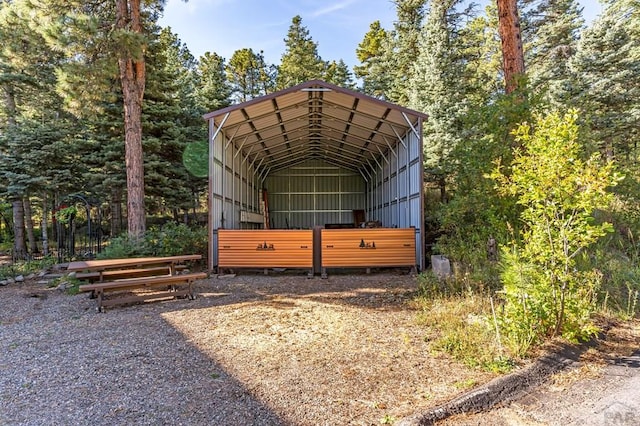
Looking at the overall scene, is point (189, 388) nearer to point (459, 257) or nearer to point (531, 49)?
point (459, 257)

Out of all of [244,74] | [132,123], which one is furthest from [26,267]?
[244,74]

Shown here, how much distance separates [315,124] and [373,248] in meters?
5.84

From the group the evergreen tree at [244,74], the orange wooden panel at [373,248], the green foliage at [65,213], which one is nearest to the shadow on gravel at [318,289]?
the orange wooden panel at [373,248]

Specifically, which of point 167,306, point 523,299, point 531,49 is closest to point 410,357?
point 523,299

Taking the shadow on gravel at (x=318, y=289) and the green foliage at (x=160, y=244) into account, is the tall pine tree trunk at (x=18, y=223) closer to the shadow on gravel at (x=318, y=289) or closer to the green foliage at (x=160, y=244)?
the green foliage at (x=160, y=244)

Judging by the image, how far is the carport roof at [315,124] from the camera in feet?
29.1

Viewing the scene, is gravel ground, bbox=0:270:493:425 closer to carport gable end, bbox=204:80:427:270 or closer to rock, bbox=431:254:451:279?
rock, bbox=431:254:451:279

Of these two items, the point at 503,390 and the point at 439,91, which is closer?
the point at 503,390

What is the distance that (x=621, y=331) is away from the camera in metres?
3.68

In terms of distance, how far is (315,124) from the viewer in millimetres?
12523

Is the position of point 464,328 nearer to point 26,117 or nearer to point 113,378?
point 113,378

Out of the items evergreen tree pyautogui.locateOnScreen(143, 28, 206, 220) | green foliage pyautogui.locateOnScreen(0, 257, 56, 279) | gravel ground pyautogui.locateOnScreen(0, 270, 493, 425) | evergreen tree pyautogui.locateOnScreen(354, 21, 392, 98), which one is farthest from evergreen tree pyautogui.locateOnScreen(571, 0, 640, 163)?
green foliage pyautogui.locateOnScreen(0, 257, 56, 279)

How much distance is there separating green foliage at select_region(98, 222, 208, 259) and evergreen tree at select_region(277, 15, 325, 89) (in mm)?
19721

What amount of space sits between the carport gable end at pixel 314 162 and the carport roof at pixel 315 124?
0.09 feet
